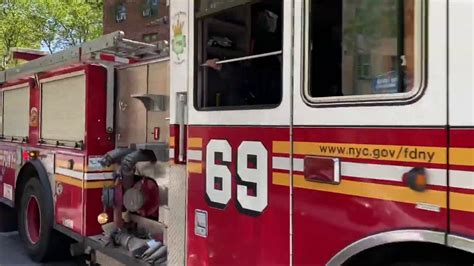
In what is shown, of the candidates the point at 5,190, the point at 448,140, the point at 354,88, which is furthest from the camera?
the point at 5,190

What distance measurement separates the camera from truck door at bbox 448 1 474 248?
5.97ft

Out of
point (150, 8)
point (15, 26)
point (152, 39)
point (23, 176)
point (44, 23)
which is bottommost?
point (23, 176)

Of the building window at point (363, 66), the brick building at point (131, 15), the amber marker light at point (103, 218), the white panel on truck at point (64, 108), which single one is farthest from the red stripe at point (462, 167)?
the brick building at point (131, 15)

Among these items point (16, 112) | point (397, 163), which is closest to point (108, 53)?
point (16, 112)

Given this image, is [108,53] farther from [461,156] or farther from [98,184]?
[461,156]

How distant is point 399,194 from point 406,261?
283mm

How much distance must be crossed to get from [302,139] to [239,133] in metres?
0.49

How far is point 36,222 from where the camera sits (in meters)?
5.94

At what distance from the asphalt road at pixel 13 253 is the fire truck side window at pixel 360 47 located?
4.32 metres

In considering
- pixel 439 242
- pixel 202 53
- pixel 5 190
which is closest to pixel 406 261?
pixel 439 242

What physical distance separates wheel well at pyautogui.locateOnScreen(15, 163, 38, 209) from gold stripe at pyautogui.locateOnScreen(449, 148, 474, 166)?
4.84 meters

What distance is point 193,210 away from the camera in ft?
10.5

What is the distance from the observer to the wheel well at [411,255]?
1969mm

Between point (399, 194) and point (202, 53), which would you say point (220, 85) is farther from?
point (399, 194)
